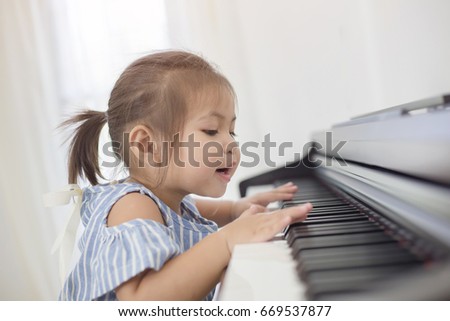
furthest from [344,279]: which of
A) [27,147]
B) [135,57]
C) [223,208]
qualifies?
[27,147]

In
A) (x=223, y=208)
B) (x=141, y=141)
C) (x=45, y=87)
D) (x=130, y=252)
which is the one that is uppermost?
(x=45, y=87)

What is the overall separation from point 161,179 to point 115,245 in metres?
0.24

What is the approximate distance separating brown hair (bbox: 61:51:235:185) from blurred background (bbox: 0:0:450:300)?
1.71ft

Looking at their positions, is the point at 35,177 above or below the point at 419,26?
below

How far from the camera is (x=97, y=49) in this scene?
1447 millimetres

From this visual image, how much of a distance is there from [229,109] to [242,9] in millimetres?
715

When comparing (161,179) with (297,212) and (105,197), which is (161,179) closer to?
(105,197)

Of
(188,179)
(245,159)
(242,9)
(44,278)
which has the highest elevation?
(242,9)

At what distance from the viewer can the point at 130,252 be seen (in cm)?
56

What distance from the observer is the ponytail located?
881 mm

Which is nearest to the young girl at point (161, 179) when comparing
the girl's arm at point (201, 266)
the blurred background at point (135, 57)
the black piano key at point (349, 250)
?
the girl's arm at point (201, 266)

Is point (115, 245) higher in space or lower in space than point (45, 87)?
lower

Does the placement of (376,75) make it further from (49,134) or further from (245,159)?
(49,134)

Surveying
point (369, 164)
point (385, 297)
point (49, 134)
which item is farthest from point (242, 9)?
point (385, 297)
